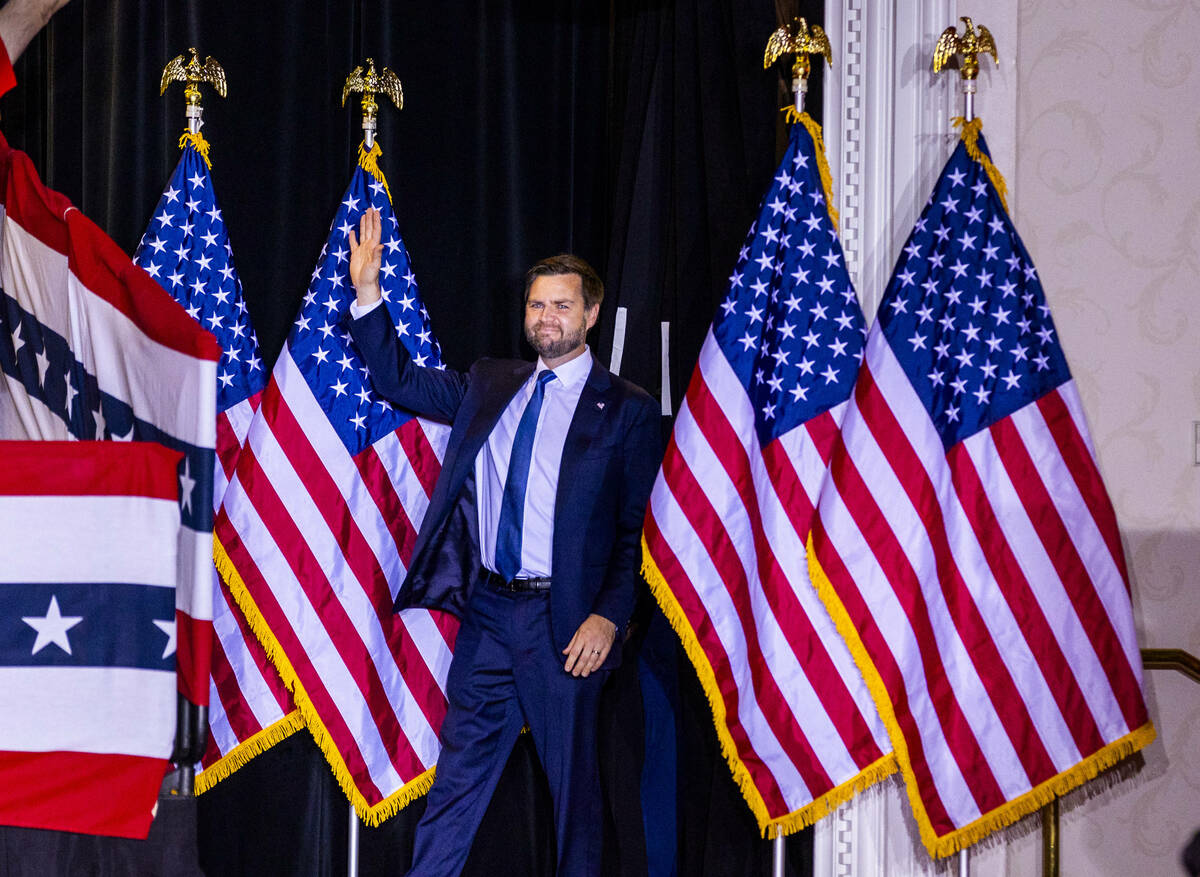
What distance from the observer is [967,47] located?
3.07m

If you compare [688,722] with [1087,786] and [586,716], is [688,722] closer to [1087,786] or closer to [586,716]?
[586,716]

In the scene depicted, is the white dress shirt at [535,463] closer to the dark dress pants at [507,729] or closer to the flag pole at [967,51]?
the dark dress pants at [507,729]

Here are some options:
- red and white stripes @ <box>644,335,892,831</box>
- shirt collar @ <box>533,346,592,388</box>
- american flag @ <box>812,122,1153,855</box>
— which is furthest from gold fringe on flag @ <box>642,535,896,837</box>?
shirt collar @ <box>533,346,592,388</box>

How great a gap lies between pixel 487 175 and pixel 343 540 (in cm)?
123

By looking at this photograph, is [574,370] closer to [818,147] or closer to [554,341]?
[554,341]

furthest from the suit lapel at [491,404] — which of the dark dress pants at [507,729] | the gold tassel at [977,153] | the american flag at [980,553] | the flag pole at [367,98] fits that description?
the gold tassel at [977,153]

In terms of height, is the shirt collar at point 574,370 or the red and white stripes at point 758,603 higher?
the shirt collar at point 574,370

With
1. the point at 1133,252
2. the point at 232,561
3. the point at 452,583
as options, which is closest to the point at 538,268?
the point at 452,583

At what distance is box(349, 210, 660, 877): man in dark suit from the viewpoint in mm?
3152

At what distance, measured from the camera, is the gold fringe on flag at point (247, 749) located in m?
3.38

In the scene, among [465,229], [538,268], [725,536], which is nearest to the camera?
[725,536]

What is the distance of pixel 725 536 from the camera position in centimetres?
312

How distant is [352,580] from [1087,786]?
197 centimetres

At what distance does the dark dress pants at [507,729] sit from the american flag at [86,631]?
100cm
